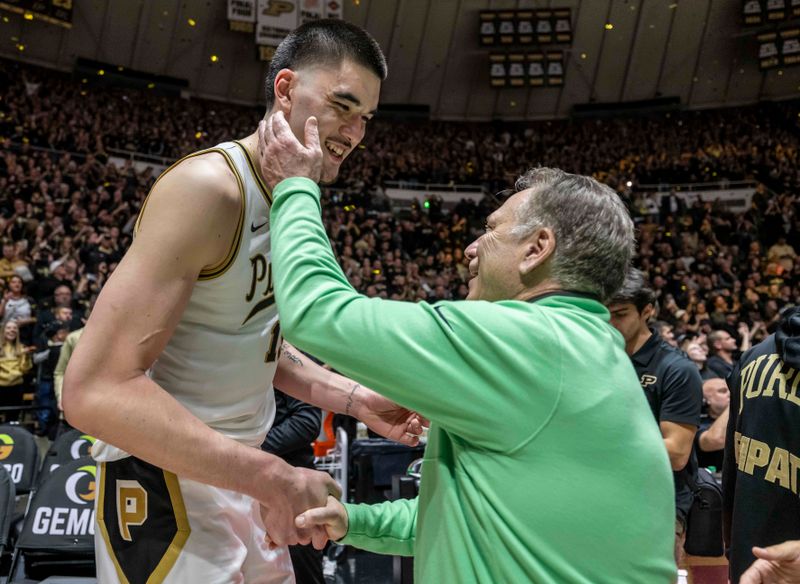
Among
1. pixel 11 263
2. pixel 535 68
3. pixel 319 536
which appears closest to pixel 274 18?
pixel 535 68

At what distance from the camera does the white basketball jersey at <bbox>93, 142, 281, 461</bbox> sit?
1757 millimetres

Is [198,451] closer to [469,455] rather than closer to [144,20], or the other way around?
[469,455]

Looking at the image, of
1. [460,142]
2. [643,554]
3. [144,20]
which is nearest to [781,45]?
[460,142]

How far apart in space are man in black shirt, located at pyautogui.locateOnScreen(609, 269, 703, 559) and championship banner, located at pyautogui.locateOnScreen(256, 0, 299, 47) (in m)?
18.3

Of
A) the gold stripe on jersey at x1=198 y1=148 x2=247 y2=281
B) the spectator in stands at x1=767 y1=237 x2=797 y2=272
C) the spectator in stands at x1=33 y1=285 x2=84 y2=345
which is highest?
the spectator in stands at x1=767 y1=237 x2=797 y2=272

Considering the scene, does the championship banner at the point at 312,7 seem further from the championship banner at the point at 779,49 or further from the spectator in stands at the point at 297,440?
the spectator in stands at the point at 297,440

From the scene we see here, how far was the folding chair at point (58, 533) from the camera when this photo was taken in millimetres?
3758

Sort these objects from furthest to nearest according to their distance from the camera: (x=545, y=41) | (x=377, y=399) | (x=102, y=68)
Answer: (x=545, y=41), (x=102, y=68), (x=377, y=399)

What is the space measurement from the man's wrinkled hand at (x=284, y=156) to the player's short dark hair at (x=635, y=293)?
2.31m

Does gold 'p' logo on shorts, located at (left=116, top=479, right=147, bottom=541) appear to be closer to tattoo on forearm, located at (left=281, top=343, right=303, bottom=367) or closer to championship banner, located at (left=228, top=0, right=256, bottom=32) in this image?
tattoo on forearm, located at (left=281, top=343, right=303, bottom=367)

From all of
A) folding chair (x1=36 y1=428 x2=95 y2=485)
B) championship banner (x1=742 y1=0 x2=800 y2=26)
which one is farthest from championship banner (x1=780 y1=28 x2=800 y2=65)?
folding chair (x1=36 y1=428 x2=95 y2=485)

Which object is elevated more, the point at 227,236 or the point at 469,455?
the point at 227,236

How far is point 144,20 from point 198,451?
2206 centimetres

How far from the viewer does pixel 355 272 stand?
45.2ft
